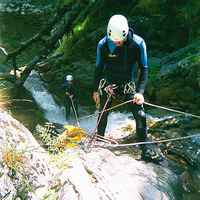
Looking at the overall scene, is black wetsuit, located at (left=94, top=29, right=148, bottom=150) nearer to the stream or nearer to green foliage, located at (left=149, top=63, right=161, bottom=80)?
the stream

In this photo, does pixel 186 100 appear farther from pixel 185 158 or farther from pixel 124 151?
pixel 124 151

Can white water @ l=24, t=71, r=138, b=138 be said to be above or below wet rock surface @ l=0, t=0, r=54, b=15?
below

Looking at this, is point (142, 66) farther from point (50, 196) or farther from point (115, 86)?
point (50, 196)

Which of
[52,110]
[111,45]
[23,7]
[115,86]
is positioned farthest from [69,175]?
[23,7]

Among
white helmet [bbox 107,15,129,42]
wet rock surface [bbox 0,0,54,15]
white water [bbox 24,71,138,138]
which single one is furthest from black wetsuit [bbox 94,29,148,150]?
wet rock surface [bbox 0,0,54,15]

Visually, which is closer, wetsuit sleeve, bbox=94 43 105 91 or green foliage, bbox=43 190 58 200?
green foliage, bbox=43 190 58 200

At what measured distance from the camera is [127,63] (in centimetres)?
321

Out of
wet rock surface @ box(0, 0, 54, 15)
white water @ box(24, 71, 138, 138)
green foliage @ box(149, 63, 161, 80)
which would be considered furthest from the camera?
wet rock surface @ box(0, 0, 54, 15)

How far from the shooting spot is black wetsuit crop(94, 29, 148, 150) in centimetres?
307

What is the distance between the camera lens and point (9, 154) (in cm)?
160

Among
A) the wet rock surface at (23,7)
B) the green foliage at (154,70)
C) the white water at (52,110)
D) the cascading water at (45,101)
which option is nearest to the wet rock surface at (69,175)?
the white water at (52,110)

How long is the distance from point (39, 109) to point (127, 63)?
5.91 m

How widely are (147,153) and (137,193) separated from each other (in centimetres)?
100

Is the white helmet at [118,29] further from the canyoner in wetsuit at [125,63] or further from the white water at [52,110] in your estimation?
the white water at [52,110]
